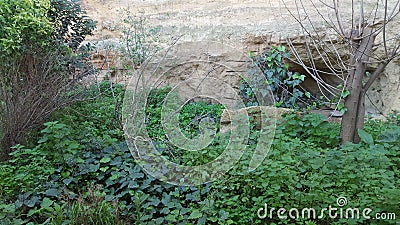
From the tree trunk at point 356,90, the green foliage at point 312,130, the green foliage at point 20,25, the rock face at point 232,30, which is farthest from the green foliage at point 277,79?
the green foliage at point 20,25

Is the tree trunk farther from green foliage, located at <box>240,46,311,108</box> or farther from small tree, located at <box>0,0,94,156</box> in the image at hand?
small tree, located at <box>0,0,94,156</box>

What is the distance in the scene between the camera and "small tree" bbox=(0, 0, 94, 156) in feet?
12.5

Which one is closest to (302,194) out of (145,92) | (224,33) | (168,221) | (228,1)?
(168,221)

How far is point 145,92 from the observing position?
4.27m

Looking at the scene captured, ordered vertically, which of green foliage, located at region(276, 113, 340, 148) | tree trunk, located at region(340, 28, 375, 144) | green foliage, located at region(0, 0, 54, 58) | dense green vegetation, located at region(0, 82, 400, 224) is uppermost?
green foliage, located at region(0, 0, 54, 58)

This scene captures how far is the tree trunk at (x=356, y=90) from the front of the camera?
3.59 meters

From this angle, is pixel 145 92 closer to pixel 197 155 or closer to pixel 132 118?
pixel 132 118

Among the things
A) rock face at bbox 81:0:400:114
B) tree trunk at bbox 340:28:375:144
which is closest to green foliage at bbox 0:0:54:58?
rock face at bbox 81:0:400:114

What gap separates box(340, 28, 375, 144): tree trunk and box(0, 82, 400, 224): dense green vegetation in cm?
22

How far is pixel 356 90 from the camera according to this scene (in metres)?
3.66

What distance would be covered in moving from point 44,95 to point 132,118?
1.05m

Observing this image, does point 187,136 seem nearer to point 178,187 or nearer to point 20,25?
point 178,187

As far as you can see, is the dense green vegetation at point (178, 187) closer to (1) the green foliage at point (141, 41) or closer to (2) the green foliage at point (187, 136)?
(2) the green foliage at point (187, 136)

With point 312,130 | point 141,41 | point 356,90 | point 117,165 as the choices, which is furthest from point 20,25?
point 356,90
